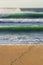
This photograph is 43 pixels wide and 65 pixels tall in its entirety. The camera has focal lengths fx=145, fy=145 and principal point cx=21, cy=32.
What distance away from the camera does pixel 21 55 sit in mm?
661

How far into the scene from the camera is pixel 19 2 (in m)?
0.99

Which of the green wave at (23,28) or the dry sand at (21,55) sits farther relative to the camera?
the green wave at (23,28)

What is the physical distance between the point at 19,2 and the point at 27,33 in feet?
1.04

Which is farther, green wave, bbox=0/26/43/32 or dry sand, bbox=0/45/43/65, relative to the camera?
green wave, bbox=0/26/43/32

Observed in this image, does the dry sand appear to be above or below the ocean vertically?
below

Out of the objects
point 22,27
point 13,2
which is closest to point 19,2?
point 13,2

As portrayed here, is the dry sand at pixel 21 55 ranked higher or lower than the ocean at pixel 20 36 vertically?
lower

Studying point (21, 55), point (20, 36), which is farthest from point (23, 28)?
point (21, 55)

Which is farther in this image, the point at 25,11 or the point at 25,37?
the point at 25,11

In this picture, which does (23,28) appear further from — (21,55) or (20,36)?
(21,55)

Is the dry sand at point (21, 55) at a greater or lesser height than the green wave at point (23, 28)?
lesser

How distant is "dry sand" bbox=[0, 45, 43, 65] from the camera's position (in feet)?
2.12

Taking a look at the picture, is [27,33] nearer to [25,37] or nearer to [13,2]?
[25,37]

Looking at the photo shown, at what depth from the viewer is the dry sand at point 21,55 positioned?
646 mm
